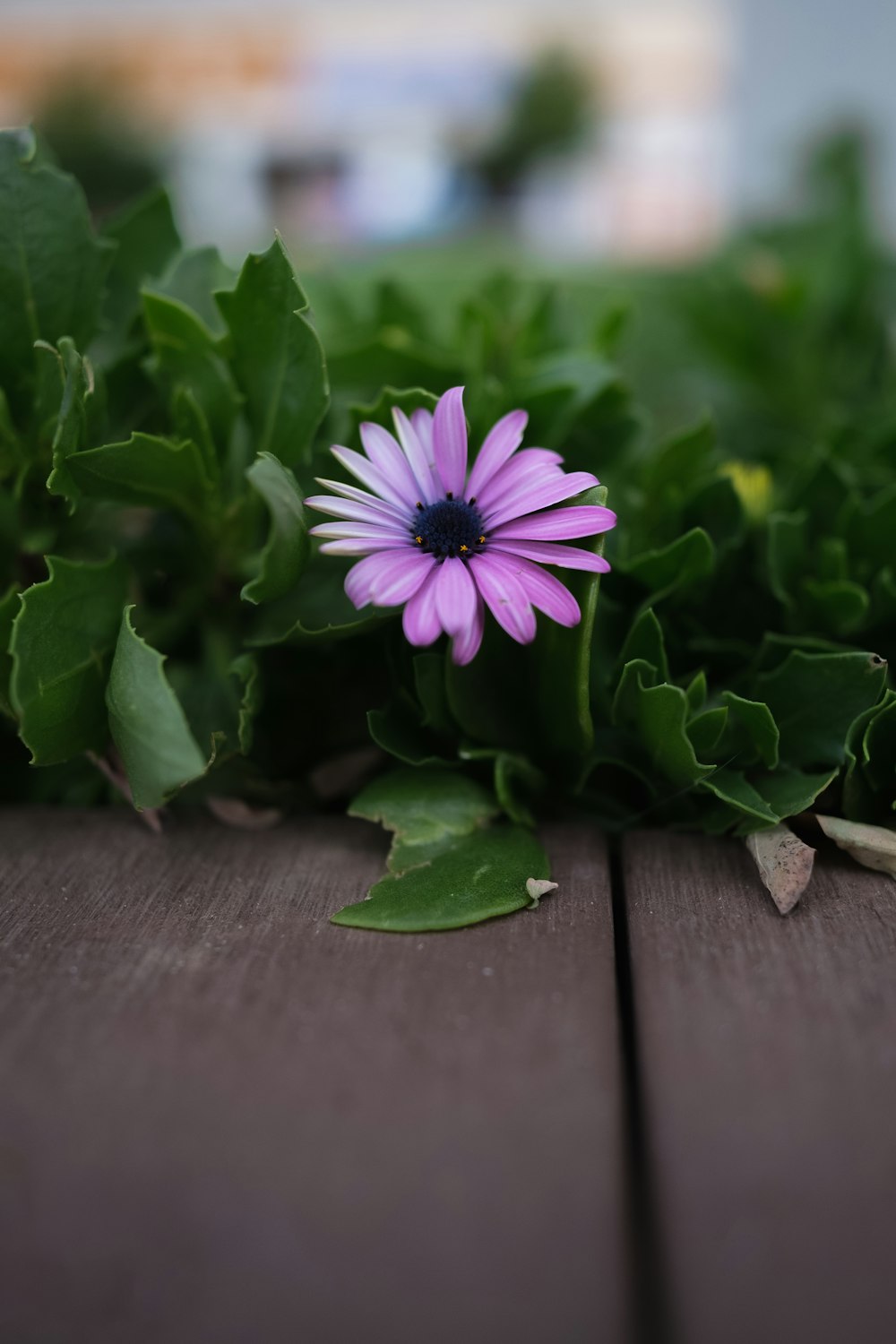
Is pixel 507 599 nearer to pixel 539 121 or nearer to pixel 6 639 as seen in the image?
pixel 6 639

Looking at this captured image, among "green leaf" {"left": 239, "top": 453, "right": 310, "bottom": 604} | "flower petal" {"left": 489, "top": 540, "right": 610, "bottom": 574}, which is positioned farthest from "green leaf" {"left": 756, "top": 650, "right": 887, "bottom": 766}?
"green leaf" {"left": 239, "top": 453, "right": 310, "bottom": 604}

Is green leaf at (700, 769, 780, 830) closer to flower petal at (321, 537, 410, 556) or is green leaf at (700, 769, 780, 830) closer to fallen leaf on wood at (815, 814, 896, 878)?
fallen leaf on wood at (815, 814, 896, 878)

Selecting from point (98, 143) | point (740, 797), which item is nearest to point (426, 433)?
point (740, 797)

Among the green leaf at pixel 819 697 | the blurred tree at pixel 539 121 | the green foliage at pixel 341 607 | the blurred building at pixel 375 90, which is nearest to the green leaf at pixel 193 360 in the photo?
the green foliage at pixel 341 607

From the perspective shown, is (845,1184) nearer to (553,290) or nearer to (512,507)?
(512,507)

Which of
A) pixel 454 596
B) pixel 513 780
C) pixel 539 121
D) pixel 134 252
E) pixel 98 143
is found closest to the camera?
pixel 454 596

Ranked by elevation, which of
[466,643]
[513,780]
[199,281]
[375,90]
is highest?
[375,90]

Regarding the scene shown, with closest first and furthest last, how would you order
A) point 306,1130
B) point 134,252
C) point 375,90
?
1. point 306,1130
2. point 134,252
3. point 375,90

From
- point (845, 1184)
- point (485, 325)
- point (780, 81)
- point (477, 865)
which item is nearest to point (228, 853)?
point (477, 865)
